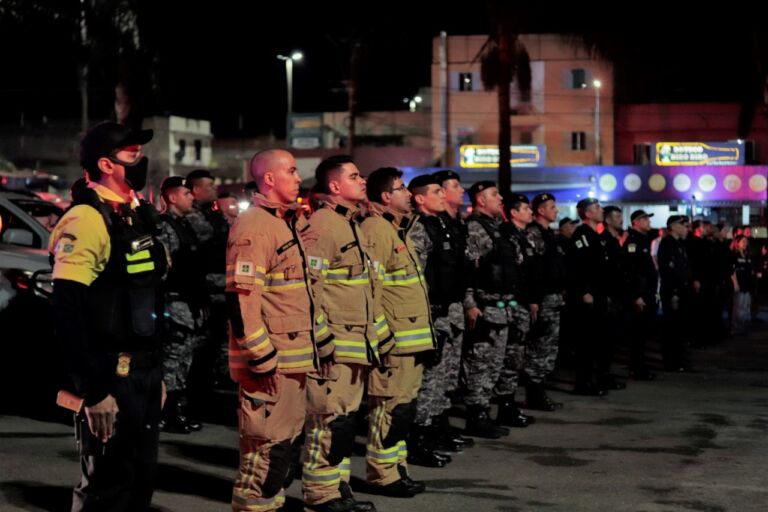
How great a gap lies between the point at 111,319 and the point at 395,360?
3.16m

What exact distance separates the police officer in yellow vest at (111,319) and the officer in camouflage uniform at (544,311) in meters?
6.64

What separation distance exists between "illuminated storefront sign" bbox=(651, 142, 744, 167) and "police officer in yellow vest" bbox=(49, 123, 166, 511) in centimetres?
3951

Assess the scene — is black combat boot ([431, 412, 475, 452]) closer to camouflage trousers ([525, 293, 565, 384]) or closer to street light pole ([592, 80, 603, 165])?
camouflage trousers ([525, 293, 565, 384])

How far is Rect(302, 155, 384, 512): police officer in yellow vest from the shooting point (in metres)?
6.70

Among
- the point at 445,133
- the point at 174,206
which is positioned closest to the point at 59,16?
the point at 174,206

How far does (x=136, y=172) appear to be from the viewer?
16.3ft

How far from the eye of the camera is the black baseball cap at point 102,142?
16.1 ft

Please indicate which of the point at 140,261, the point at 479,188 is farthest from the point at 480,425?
the point at 140,261

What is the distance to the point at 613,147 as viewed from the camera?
5247 centimetres

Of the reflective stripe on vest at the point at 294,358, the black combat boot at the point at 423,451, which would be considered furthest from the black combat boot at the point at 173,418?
the reflective stripe on vest at the point at 294,358

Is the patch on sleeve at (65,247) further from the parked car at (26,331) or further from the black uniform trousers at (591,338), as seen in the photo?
the black uniform trousers at (591,338)

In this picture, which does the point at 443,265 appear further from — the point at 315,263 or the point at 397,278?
the point at 315,263

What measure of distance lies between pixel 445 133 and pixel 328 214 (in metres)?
46.9

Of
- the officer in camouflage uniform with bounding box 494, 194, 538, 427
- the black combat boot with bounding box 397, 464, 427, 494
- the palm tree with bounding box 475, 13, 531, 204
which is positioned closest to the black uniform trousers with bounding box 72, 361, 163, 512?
the black combat boot with bounding box 397, 464, 427, 494
